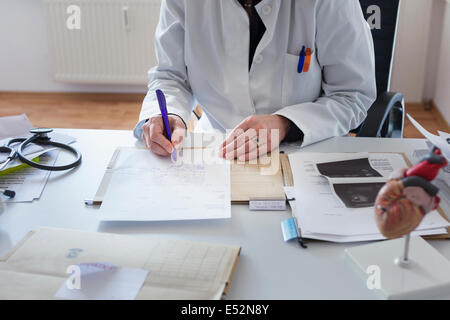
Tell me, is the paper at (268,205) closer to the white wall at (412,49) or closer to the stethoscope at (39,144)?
the stethoscope at (39,144)

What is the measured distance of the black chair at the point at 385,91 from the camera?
130 centimetres

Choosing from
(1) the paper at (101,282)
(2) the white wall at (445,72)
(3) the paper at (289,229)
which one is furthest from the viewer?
(2) the white wall at (445,72)

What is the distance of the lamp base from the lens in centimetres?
59

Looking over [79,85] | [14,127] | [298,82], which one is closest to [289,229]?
[298,82]

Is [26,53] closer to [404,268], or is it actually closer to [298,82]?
[298,82]

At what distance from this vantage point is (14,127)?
108 centimetres

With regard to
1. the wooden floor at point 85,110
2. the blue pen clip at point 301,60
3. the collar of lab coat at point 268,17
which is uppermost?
the collar of lab coat at point 268,17

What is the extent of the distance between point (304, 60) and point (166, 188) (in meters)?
0.53

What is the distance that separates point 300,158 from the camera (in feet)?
3.12

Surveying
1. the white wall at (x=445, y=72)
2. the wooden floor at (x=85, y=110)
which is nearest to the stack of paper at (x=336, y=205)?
the wooden floor at (x=85, y=110)

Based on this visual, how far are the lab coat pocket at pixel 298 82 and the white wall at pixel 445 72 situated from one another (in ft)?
5.88

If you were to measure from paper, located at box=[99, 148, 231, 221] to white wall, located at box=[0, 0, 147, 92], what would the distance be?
2.38m

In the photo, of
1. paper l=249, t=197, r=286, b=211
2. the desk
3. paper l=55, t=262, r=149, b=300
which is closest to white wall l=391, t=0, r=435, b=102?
the desk
